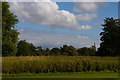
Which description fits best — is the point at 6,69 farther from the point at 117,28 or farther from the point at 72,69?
the point at 117,28

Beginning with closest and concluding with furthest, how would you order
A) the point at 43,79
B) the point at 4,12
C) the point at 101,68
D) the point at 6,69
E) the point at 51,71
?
the point at 43,79
the point at 6,69
the point at 51,71
the point at 101,68
the point at 4,12

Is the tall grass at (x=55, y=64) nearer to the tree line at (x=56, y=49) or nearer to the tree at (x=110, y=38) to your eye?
the tree line at (x=56, y=49)

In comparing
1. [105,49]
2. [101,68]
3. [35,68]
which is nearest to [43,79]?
[35,68]

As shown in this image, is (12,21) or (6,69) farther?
(12,21)

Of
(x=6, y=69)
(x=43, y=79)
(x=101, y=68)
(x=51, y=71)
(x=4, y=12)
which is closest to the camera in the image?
(x=43, y=79)

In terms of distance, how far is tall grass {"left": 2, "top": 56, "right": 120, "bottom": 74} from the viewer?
19344 mm

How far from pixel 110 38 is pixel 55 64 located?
126ft

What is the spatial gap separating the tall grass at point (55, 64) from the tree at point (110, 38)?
32412 mm

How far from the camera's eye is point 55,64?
2033cm

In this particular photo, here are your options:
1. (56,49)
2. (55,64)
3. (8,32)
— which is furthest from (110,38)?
(55,64)

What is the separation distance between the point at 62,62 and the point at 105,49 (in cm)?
3666

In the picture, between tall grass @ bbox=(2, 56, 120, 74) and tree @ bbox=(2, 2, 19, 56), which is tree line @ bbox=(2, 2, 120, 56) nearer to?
tree @ bbox=(2, 2, 19, 56)

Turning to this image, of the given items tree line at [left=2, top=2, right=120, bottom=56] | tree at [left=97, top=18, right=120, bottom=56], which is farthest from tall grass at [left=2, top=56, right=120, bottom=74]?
tree at [left=97, top=18, right=120, bottom=56]

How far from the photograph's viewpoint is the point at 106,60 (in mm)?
22781
